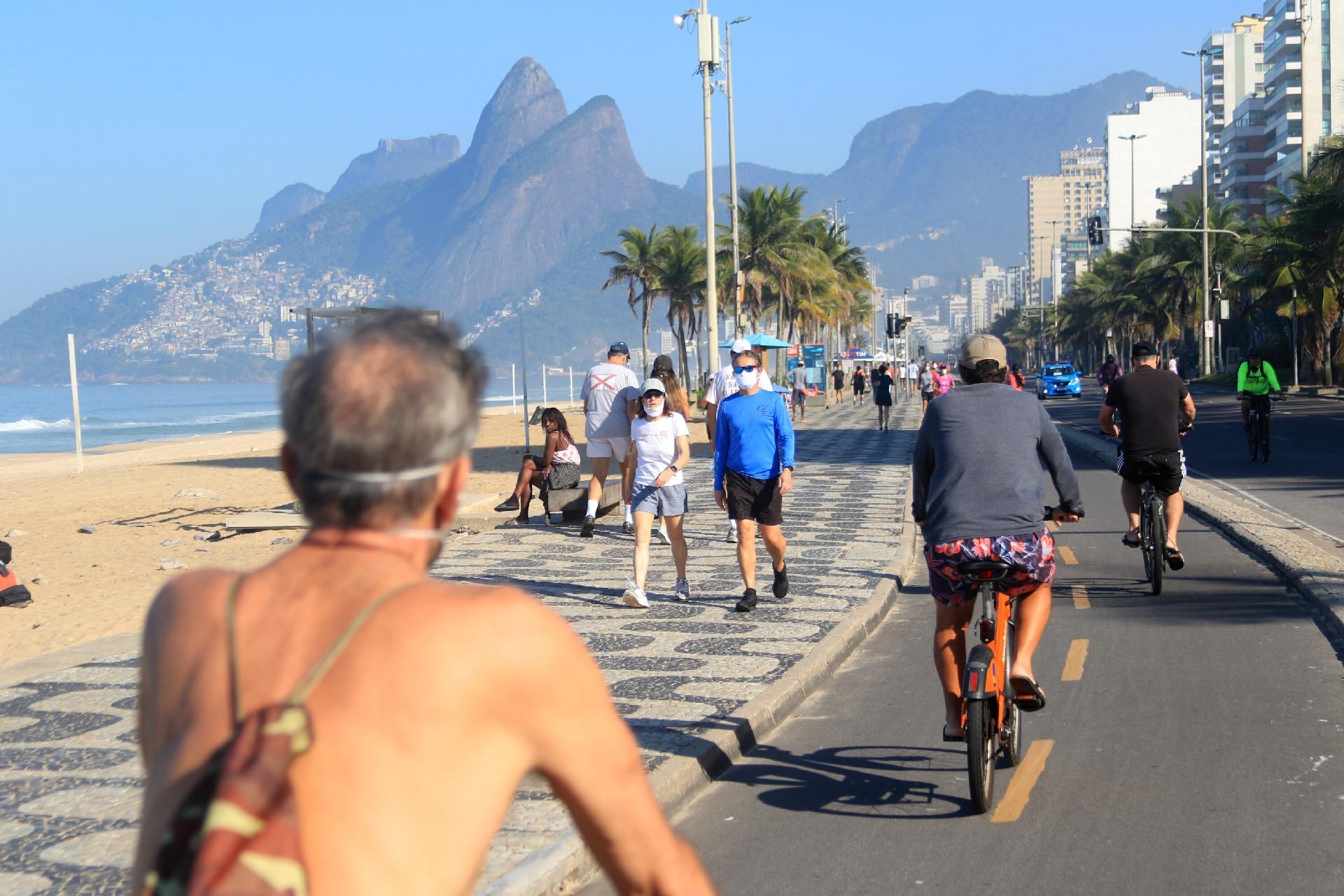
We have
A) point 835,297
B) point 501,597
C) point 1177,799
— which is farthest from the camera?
point 835,297

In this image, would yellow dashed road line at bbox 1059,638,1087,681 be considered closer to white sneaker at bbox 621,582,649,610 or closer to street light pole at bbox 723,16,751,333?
white sneaker at bbox 621,582,649,610

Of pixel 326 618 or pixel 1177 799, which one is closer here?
pixel 326 618

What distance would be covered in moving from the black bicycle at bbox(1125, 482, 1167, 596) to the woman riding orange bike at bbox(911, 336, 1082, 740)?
15.1 feet

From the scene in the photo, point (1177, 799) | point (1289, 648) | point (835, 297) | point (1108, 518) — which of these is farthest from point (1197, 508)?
point (835, 297)

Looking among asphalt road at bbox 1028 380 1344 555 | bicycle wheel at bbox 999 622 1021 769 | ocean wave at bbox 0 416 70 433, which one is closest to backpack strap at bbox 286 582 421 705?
bicycle wheel at bbox 999 622 1021 769

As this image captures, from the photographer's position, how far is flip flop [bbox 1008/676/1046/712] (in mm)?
5949

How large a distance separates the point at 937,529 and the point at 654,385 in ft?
16.7

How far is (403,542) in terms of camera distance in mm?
1954

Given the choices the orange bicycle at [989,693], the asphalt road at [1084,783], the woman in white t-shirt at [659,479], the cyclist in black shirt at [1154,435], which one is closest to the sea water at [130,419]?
the woman in white t-shirt at [659,479]

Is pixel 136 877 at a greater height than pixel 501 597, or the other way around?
pixel 501 597

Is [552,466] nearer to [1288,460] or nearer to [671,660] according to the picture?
[671,660]

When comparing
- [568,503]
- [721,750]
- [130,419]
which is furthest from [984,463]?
[130,419]

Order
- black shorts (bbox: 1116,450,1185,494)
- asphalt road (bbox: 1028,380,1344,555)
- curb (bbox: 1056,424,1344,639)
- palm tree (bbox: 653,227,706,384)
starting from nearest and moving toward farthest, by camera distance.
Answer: curb (bbox: 1056,424,1344,639) → black shorts (bbox: 1116,450,1185,494) → asphalt road (bbox: 1028,380,1344,555) → palm tree (bbox: 653,227,706,384)

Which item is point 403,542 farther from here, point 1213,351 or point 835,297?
point 1213,351
